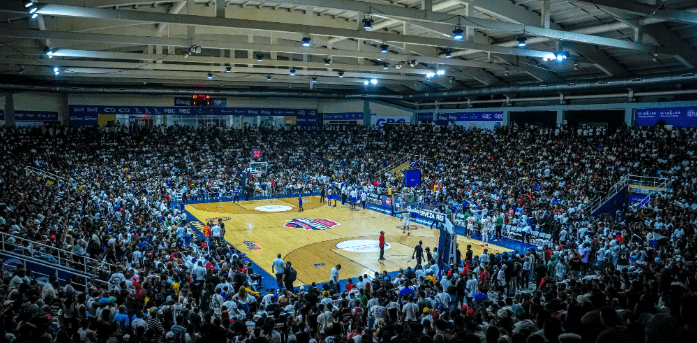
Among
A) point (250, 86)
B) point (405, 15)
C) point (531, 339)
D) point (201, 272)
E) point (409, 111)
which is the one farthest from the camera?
point (409, 111)

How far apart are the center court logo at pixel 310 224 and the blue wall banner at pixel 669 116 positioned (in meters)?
19.3

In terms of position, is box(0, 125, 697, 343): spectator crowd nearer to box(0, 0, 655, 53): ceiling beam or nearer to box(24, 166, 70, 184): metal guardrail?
box(24, 166, 70, 184): metal guardrail

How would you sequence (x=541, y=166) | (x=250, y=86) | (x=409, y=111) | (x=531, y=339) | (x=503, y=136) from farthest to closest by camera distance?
(x=409, y=111) → (x=250, y=86) → (x=503, y=136) → (x=541, y=166) → (x=531, y=339)

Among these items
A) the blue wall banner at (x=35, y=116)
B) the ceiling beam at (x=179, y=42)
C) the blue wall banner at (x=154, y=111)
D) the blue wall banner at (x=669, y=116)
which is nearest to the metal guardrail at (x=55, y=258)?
the ceiling beam at (x=179, y=42)

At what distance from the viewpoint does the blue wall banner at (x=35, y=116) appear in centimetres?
3802

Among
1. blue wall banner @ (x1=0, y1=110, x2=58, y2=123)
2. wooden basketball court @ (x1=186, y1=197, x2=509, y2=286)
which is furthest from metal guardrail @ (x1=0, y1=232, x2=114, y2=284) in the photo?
blue wall banner @ (x1=0, y1=110, x2=58, y2=123)

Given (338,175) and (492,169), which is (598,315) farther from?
(338,175)

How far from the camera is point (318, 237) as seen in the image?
22172mm

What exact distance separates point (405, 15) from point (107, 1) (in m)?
9.71

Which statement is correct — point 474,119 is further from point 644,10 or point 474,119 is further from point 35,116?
point 35,116

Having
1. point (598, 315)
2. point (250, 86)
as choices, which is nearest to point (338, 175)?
point (250, 86)

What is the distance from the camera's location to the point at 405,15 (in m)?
15.7

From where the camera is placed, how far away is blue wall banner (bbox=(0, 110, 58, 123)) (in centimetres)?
3802

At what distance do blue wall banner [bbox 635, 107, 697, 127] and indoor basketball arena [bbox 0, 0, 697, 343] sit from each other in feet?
0.36
